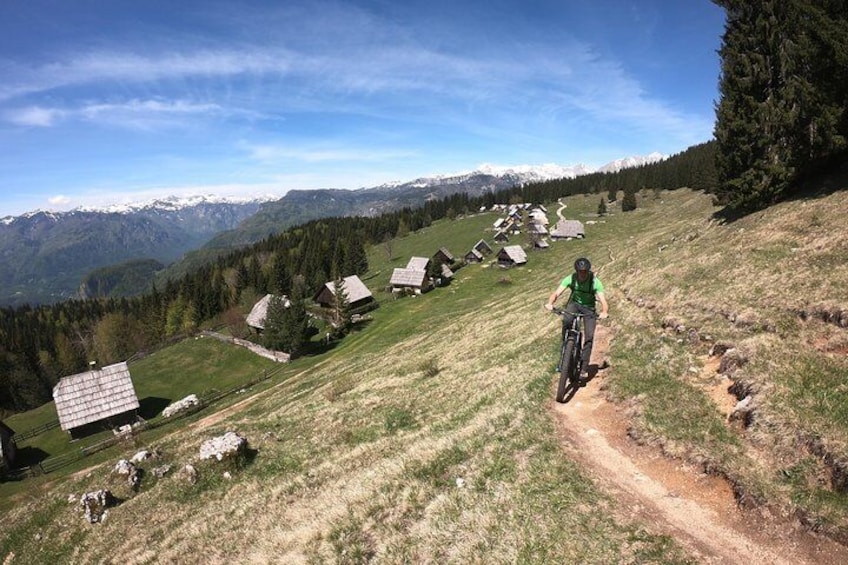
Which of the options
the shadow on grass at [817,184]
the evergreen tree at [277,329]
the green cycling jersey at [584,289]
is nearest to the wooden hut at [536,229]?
the evergreen tree at [277,329]

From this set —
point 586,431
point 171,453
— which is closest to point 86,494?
point 171,453

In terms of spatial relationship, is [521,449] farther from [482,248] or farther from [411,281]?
[482,248]

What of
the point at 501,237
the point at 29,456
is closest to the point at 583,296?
the point at 29,456

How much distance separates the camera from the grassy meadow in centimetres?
862

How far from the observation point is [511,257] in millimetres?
94562

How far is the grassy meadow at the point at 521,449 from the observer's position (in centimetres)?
862

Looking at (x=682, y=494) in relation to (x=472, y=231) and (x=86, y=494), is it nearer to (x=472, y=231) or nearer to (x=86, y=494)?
(x=86, y=494)

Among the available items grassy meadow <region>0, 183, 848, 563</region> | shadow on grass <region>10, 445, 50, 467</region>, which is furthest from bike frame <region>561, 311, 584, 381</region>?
shadow on grass <region>10, 445, 50, 467</region>

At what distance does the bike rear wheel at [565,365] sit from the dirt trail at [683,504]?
1161mm

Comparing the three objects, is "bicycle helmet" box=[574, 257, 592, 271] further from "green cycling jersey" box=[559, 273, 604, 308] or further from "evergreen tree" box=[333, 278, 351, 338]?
"evergreen tree" box=[333, 278, 351, 338]

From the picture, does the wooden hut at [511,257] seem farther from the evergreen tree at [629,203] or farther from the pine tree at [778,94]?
the evergreen tree at [629,203]

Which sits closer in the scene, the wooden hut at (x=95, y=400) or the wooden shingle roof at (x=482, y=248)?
the wooden hut at (x=95, y=400)

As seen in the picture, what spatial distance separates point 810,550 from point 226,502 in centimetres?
1470

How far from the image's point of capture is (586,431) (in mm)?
12125
